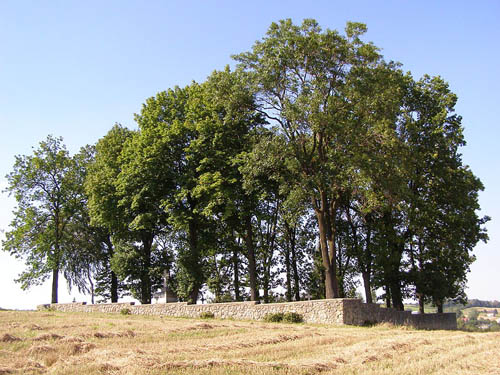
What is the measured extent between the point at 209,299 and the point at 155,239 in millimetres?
8084

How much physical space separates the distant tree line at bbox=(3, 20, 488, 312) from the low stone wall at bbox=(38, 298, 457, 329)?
2346 mm

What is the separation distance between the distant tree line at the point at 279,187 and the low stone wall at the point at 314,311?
2346mm

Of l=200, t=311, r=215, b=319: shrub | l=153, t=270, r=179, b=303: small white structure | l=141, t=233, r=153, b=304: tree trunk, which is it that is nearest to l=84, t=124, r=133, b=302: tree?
l=141, t=233, r=153, b=304: tree trunk

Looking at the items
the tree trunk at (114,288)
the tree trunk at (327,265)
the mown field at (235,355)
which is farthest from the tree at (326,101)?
the tree trunk at (114,288)

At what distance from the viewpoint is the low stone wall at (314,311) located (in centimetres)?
2467

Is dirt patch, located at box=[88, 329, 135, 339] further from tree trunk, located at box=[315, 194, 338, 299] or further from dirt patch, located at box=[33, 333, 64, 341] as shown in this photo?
tree trunk, located at box=[315, 194, 338, 299]

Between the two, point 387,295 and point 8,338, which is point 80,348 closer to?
point 8,338

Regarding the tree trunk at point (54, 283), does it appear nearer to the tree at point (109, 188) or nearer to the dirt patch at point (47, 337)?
the tree at point (109, 188)

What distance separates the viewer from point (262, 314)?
26.8 meters

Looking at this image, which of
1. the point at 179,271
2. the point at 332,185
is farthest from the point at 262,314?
the point at 179,271

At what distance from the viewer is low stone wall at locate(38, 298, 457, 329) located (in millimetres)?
24672

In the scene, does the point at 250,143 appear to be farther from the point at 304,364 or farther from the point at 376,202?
the point at 304,364

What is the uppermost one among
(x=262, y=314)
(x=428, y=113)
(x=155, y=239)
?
(x=428, y=113)

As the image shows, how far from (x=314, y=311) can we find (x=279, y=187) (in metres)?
7.95
